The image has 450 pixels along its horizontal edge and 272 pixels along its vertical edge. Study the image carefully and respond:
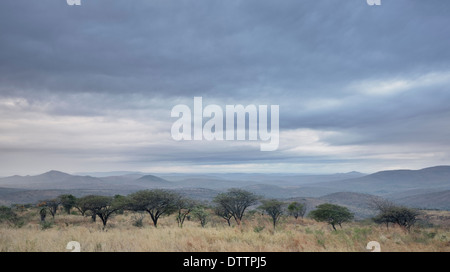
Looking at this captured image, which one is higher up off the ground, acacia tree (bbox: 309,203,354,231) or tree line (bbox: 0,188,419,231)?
tree line (bbox: 0,188,419,231)

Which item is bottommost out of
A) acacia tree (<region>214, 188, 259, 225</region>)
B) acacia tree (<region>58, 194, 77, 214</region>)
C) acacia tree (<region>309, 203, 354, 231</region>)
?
acacia tree (<region>309, 203, 354, 231</region>)

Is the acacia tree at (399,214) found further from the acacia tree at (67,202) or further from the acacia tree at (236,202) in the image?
the acacia tree at (67,202)

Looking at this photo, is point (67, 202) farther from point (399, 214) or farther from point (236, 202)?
point (399, 214)

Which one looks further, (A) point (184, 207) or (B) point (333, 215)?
(B) point (333, 215)

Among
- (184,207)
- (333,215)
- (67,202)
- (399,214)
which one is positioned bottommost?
(333,215)

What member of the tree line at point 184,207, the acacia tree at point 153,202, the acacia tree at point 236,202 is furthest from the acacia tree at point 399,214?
the acacia tree at point 153,202

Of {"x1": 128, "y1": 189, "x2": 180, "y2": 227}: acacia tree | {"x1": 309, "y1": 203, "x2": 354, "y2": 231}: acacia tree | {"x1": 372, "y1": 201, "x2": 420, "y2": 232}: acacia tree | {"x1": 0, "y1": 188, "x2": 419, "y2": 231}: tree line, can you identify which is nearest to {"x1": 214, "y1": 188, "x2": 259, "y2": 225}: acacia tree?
{"x1": 0, "y1": 188, "x2": 419, "y2": 231}: tree line

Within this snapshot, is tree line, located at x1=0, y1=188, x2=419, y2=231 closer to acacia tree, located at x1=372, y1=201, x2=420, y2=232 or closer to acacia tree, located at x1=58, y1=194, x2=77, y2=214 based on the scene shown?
acacia tree, located at x1=372, y1=201, x2=420, y2=232

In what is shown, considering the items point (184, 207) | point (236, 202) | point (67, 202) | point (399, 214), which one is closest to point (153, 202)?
point (184, 207)

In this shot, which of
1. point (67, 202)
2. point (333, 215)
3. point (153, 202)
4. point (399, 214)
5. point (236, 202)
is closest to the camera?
point (399, 214)

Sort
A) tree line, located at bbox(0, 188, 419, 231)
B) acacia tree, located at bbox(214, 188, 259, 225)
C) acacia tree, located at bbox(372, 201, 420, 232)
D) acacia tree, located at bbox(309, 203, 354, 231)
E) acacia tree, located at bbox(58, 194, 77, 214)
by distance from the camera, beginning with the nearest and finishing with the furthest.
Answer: acacia tree, located at bbox(372, 201, 420, 232)
tree line, located at bbox(0, 188, 419, 231)
acacia tree, located at bbox(214, 188, 259, 225)
acacia tree, located at bbox(309, 203, 354, 231)
acacia tree, located at bbox(58, 194, 77, 214)
